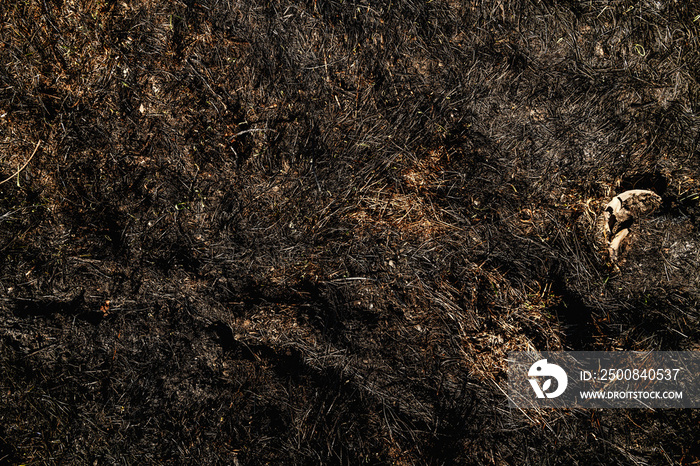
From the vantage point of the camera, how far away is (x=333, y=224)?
2.24 meters

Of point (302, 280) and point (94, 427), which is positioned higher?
point (302, 280)

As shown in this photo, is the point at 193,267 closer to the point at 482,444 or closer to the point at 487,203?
the point at 487,203

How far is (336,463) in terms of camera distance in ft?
7.09

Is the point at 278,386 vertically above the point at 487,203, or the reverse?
the point at 487,203

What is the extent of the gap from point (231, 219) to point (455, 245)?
56.0 inches

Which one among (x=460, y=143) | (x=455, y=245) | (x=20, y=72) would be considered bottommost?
(x=20, y=72)

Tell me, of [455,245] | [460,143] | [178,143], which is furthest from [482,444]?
[178,143]

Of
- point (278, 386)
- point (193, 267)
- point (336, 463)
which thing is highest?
point (193, 267)

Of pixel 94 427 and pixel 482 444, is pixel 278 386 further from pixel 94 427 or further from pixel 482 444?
pixel 482 444

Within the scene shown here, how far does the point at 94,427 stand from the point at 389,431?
71.4 inches

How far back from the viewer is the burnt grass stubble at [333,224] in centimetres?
220

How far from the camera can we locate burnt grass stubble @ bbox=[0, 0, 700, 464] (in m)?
2.20

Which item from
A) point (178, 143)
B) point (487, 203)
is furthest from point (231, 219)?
point (487, 203)

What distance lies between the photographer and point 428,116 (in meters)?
2.25
